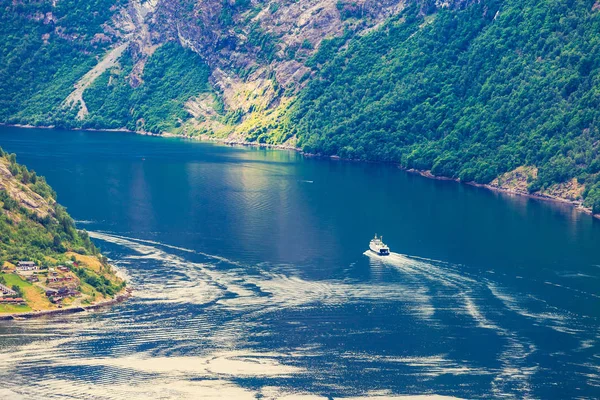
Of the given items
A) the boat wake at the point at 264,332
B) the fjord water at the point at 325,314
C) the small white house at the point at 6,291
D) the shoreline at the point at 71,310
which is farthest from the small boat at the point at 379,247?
the small white house at the point at 6,291

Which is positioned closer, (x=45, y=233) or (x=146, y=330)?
(x=146, y=330)

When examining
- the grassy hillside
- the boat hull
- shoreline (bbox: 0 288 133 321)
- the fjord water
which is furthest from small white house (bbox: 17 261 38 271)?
the boat hull

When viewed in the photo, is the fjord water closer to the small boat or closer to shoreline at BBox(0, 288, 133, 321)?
shoreline at BBox(0, 288, 133, 321)

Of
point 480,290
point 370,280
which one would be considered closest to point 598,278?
point 480,290

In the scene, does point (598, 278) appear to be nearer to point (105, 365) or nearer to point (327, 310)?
point (327, 310)

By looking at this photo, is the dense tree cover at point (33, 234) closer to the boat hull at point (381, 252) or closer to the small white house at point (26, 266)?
the small white house at point (26, 266)

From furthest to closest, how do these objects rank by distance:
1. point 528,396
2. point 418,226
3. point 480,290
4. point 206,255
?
1. point 418,226
2. point 206,255
3. point 480,290
4. point 528,396
